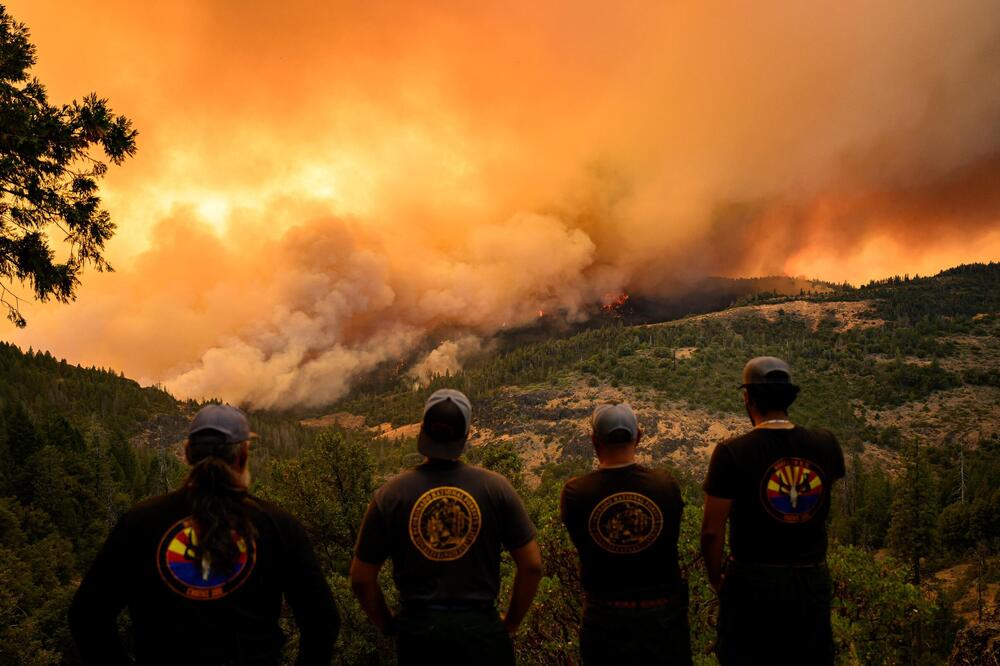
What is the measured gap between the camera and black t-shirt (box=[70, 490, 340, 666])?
125 inches

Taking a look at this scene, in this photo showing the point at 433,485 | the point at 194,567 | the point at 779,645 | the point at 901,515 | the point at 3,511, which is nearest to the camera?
the point at 194,567

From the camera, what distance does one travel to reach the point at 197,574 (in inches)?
126

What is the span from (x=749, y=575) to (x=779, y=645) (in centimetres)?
63

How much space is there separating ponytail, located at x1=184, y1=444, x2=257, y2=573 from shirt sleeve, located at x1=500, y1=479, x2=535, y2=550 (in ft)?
6.08

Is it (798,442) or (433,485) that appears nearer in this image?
(433,485)

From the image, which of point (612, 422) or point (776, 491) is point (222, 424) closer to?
point (612, 422)

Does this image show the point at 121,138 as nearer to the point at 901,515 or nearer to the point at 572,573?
the point at 572,573

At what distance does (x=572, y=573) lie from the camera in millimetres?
12469

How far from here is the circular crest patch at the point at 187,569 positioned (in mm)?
3184

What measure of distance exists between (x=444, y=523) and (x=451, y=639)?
0.83 m

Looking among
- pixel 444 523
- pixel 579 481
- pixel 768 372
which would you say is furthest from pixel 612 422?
pixel 444 523

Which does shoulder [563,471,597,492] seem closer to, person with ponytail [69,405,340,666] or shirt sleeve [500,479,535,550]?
shirt sleeve [500,479,535,550]

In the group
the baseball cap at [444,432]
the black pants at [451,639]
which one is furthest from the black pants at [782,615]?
the baseball cap at [444,432]

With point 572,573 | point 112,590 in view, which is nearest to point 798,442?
point 112,590
